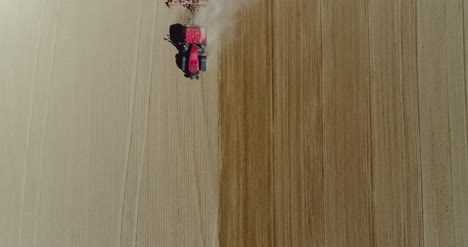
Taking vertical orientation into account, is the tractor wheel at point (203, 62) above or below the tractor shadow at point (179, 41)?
below

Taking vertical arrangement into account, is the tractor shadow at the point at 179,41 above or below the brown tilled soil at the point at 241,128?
above

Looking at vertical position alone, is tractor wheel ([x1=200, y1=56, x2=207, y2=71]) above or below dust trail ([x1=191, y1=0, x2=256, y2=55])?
below

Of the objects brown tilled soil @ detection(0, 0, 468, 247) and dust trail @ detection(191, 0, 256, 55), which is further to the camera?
dust trail @ detection(191, 0, 256, 55)

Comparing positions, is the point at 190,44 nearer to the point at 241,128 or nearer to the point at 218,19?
the point at 218,19

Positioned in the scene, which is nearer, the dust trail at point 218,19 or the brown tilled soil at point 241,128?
the brown tilled soil at point 241,128

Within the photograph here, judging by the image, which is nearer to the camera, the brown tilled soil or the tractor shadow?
the brown tilled soil

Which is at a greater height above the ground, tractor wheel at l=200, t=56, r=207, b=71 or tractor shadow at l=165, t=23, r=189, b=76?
tractor shadow at l=165, t=23, r=189, b=76
